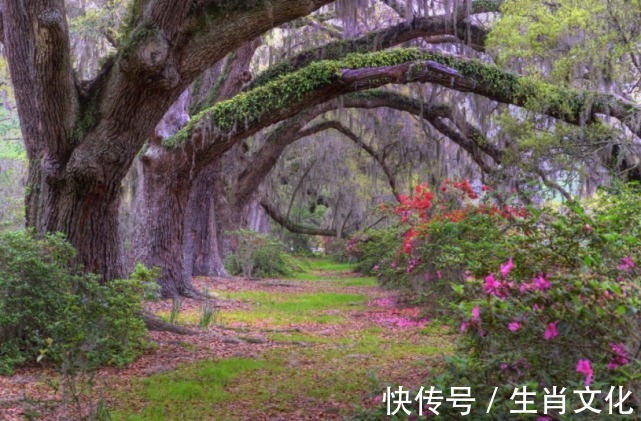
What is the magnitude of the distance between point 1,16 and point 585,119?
7102 millimetres

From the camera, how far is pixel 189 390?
16.6 ft

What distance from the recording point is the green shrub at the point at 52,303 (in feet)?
16.8

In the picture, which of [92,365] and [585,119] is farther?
[585,119]

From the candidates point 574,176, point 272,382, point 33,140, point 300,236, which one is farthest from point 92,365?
point 300,236

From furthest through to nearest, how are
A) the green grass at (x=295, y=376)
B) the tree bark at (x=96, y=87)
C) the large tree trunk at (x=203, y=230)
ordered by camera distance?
the large tree trunk at (x=203, y=230), the tree bark at (x=96, y=87), the green grass at (x=295, y=376)

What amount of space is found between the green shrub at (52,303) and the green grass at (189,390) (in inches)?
20.1

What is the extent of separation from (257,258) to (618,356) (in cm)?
1599

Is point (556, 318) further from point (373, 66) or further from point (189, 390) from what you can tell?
point (373, 66)

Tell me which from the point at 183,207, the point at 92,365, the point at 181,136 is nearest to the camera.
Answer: the point at 92,365

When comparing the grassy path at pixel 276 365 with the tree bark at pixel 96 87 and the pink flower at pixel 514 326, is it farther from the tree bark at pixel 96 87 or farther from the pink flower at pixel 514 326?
the tree bark at pixel 96 87

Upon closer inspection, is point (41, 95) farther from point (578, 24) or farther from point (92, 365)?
point (578, 24)

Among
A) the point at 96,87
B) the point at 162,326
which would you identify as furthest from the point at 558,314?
the point at 162,326

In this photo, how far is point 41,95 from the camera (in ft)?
20.3

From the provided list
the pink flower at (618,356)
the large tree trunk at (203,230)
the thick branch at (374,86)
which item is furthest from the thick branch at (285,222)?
the pink flower at (618,356)
